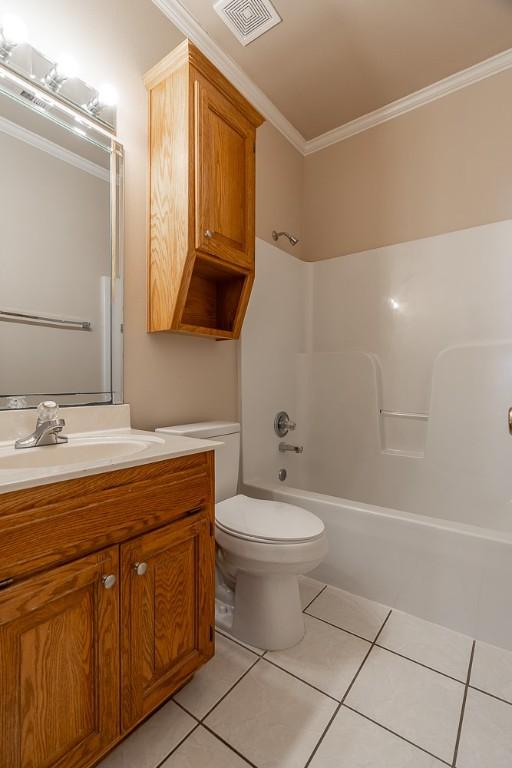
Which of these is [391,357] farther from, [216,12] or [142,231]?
[216,12]

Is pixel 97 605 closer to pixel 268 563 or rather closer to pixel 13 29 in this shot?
pixel 268 563

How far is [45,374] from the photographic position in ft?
4.05

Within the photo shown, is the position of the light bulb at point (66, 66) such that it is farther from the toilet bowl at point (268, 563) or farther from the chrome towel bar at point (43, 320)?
the toilet bowl at point (268, 563)

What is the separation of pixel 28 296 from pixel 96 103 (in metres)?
0.76

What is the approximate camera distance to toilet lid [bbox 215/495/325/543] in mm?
1257

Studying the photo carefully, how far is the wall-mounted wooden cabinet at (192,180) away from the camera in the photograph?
1.40 metres

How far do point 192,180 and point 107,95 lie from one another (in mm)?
429

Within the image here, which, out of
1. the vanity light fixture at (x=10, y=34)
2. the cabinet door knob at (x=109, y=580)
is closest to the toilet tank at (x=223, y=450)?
the cabinet door knob at (x=109, y=580)

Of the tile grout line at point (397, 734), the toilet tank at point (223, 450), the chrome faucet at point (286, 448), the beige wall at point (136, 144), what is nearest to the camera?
the tile grout line at point (397, 734)

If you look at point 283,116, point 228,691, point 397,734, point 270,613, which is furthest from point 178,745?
point 283,116

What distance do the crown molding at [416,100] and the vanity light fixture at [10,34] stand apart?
1.83m

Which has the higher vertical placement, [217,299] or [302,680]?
[217,299]

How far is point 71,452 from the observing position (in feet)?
3.69

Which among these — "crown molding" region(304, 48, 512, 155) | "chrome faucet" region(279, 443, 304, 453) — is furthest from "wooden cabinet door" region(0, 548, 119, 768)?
"crown molding" region(304, 48, 512, 155)
